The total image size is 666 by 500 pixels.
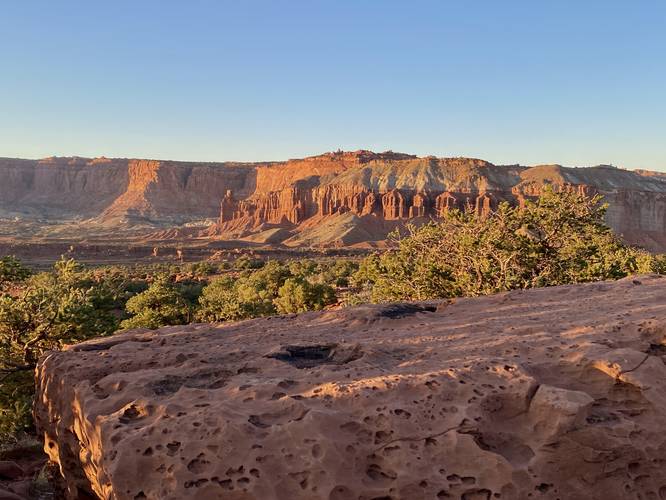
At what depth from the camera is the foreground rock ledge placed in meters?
3.41

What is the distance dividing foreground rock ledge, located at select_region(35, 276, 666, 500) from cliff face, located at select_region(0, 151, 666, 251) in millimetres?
42351

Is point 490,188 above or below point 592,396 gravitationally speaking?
above

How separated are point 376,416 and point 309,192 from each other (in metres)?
97.1

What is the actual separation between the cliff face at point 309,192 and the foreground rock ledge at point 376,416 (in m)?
42.4

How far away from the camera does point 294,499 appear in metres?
3.27

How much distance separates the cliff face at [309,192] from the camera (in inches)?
3334

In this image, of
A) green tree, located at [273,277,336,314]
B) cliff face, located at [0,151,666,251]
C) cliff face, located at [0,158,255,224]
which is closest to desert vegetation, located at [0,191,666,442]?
green tree, located at [273,277,336,314]

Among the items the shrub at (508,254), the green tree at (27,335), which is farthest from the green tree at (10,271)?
the shrub at (508,254)

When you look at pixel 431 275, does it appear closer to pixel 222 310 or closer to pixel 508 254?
pixel 508 254

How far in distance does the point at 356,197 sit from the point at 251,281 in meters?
62.7

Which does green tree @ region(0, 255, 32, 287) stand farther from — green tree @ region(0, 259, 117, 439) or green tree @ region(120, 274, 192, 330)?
green tree @ region(0, 259, 117, 439)

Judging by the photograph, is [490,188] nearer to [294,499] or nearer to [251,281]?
[251,281]

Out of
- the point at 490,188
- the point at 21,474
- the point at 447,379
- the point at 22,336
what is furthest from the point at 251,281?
the point at 490,188

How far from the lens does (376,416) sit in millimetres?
3701
